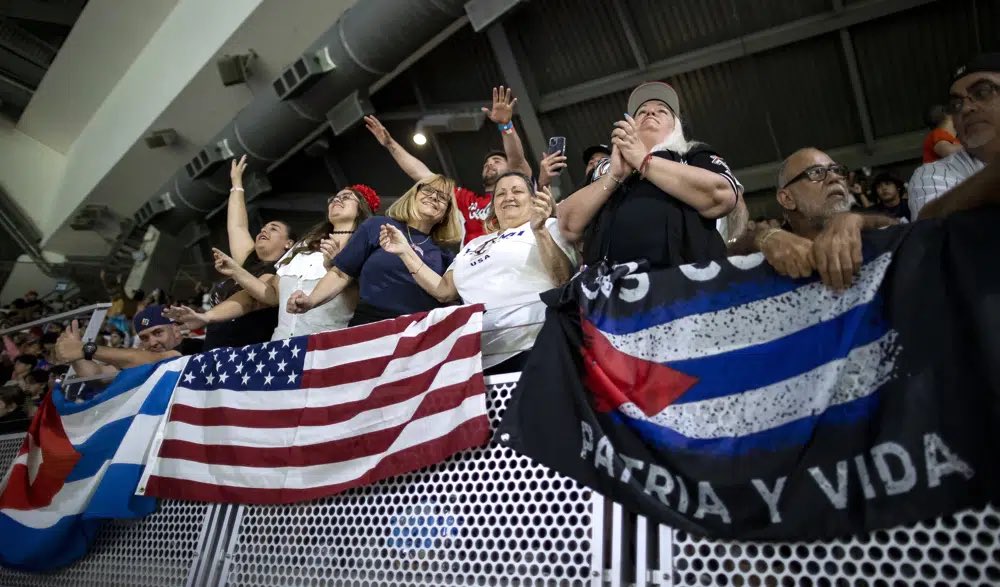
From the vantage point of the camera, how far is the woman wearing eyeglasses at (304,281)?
3428mm

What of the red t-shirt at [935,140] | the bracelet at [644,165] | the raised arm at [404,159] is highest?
the raised arm at [404,159]

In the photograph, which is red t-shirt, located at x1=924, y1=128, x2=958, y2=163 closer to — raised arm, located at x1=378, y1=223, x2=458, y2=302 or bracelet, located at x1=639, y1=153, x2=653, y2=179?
bracelet, located at x1=639, y1=153, x2=653, y2=179

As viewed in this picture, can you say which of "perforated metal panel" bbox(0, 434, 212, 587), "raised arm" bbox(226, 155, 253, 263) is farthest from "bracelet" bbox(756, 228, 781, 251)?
"raised arm" bbox(226, 155, 253, 263)

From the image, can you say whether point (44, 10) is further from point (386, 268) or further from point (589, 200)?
point (589, 200)

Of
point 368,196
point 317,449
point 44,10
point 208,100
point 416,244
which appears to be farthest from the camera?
point 44,10

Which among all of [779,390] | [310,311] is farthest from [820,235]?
[310,311]

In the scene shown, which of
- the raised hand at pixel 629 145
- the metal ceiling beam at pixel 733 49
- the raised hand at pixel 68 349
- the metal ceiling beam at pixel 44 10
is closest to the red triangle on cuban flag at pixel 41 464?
the raised hand at pixel 68 349

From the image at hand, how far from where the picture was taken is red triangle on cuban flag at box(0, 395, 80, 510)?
3.24 m

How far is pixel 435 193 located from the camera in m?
3.54

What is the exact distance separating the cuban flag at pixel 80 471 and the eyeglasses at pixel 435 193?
58.3 inches

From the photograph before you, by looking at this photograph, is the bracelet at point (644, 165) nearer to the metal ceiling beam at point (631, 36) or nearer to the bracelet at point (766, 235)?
the bracelet at point (766, 235)

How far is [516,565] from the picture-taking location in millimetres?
1908

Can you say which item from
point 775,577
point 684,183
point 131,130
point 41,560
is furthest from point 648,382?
point 131,130

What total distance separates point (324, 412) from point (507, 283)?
0.90 metres
